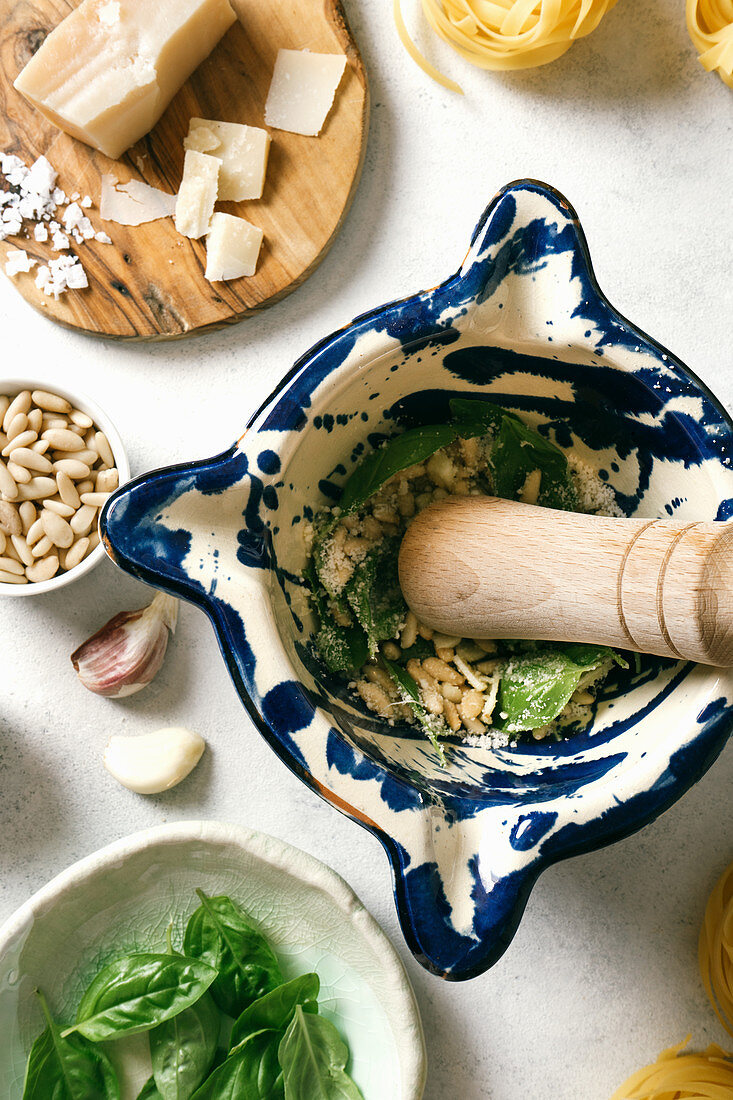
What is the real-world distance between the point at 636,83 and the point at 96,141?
2.18ft

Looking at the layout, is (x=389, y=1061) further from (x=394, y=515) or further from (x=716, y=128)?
(x=716, y=128)

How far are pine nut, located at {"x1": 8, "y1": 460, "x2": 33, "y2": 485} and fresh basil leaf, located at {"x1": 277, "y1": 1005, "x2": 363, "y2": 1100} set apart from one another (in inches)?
26.4

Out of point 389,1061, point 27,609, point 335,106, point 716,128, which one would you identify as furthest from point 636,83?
point 389,1061

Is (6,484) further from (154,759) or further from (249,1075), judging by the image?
(249,1075)

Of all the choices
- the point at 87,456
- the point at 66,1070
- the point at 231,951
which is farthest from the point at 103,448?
the point at 66,1070

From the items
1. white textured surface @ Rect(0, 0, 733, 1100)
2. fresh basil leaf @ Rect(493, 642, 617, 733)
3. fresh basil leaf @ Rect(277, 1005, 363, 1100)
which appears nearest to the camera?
fresh basil leaf @ Rect(493, 642, 617, 733)

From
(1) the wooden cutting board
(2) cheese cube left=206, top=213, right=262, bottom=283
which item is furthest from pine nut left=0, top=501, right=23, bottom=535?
(2) cheese cube left=206, top=213, right=262, bottom=283

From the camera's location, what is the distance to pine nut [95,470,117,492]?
3.34 feet

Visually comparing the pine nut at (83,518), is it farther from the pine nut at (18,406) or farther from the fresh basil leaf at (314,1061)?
the fresh basil leaf at (314,1061)

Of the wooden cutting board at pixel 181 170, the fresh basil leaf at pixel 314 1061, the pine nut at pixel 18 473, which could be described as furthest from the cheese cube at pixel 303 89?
the fresh basil leaf at pixel 314 1061

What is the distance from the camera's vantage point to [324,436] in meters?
0.79

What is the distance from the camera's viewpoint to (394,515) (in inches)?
35.1

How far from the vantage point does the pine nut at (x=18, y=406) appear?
1.01 metres

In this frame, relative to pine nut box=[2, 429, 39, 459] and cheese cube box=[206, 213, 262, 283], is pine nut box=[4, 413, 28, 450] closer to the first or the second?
pine nut box=[2, 429, 39, 459]
